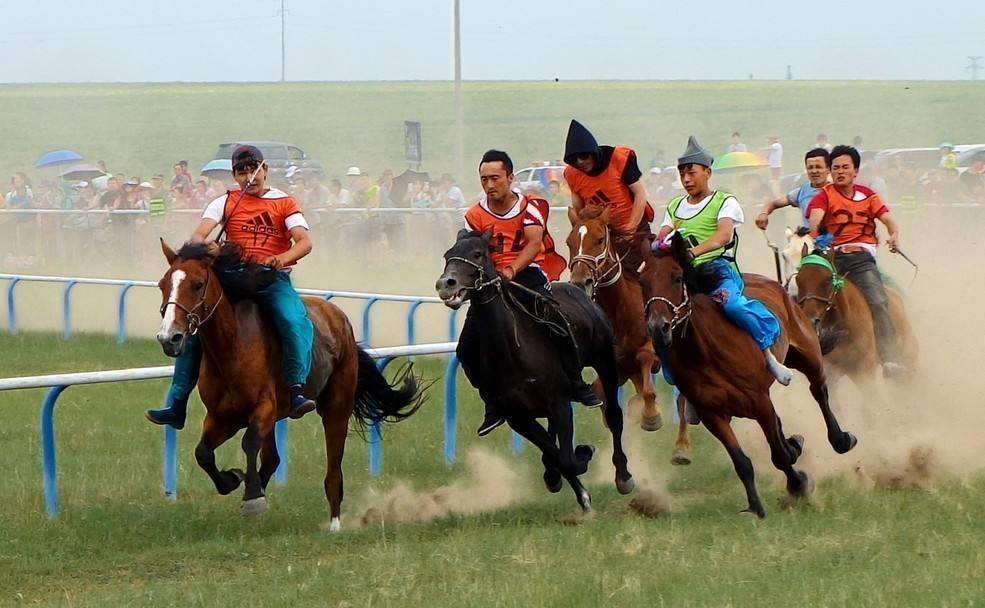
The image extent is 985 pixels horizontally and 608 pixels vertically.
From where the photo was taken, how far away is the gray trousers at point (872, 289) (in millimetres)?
12922

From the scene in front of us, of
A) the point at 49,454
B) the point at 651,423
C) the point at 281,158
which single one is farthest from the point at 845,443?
the point at 281,158

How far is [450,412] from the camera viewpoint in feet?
42.2

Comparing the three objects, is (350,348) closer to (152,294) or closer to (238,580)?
(238,580)

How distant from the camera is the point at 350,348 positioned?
36.2 feet

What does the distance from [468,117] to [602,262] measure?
6366 cm

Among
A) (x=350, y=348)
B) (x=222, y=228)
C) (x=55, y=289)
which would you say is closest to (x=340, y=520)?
(x=350, y=348)

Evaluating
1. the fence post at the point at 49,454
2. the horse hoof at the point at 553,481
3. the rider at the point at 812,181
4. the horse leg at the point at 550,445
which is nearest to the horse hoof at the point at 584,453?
the horse leg at the point at 550,445

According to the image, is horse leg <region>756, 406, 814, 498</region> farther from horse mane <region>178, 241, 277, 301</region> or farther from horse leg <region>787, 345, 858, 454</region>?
horse mane <region>178, 241, 277, 301</region>

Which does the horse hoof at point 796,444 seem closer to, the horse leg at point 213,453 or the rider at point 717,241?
the rider at point 717,241

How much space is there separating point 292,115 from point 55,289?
176 feet

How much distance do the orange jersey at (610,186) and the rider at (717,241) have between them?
82 cm

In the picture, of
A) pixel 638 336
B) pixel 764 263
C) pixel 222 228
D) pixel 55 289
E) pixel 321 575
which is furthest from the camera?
pixel 55 289

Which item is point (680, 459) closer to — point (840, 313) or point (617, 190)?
point (840, 313)

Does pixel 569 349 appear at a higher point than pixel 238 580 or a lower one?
higher
